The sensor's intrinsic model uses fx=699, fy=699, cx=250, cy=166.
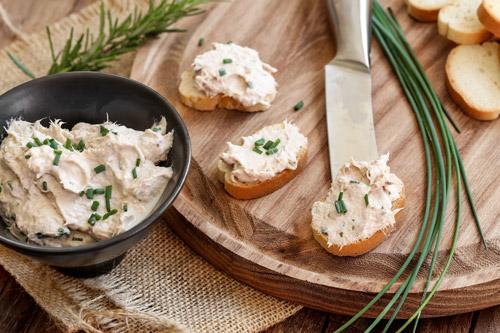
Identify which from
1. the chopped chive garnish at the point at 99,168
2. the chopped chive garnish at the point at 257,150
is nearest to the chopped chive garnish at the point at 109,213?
the chopped chive garnish at the point at 99,168

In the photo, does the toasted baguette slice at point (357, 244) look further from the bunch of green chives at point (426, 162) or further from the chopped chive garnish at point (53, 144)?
the chopped chive garnish at point (53, 144)

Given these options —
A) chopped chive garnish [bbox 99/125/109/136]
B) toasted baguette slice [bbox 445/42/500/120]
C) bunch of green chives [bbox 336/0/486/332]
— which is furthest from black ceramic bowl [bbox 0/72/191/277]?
toasted baguette slice [bbox 445/42/500/120]

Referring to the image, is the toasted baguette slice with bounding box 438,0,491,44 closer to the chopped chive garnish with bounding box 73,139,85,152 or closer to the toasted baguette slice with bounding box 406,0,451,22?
the toasted baguette slice with bounding box 406,0,451,22

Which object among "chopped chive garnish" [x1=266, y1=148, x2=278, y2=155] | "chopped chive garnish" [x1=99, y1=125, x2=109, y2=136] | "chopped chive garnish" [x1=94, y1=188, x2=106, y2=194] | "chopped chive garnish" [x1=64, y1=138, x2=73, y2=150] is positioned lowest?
"chopped chive garnish" [x1=266, y1=148, x2=278, y2=155]

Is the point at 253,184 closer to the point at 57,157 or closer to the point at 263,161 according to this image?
the point at 263,161

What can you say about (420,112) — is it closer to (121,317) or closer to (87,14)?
(121,317)

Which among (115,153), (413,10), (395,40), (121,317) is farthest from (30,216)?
(413,10)
